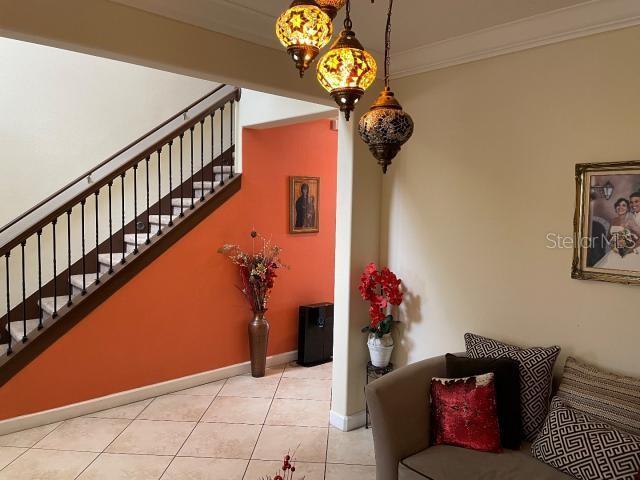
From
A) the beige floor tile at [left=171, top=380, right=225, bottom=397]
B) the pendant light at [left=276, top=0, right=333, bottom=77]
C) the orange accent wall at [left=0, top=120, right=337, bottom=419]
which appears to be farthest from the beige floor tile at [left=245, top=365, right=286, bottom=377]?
the pendant light at [left=276, top=0, right=333, bottom=77]

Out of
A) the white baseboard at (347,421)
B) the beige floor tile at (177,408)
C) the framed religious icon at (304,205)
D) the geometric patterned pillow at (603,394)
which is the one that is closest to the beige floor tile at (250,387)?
the beige floor tile at (177,408)

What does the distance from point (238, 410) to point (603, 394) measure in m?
2.62

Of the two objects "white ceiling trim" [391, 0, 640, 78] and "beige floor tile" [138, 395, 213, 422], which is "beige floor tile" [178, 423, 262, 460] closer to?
"beige floor tile" [138, 395, 213, 422]

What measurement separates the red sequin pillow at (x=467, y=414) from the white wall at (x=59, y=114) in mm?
3740

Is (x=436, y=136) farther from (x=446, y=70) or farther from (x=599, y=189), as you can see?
(x=599, y=189)

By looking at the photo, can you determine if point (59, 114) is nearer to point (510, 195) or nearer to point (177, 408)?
point (177, 408)

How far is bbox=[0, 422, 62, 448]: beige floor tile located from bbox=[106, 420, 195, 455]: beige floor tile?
54 cm

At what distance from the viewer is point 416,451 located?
2.40 meters

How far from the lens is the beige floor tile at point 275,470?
9.39 ft

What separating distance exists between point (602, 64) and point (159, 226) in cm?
356

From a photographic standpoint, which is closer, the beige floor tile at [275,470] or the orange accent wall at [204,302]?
the beige floor tile at [275,470]

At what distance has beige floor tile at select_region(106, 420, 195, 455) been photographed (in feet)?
10.4

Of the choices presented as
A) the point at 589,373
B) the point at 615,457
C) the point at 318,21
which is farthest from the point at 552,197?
the point at 318,21

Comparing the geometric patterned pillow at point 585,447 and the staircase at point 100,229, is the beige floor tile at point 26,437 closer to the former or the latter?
the staircase at point 100,229
